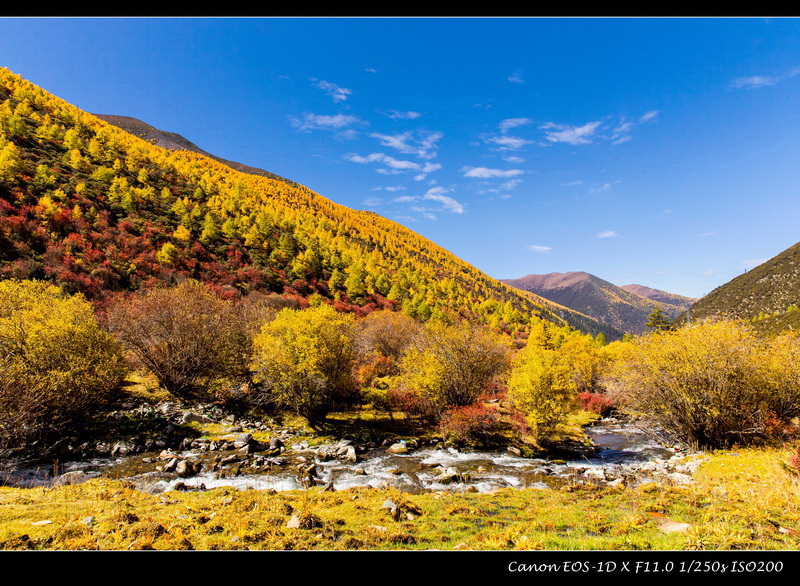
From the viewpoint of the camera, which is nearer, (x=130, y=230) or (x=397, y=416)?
(x=397, y=416)

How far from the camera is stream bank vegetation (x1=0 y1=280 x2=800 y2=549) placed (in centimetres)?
882

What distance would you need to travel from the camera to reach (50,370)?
704 inches

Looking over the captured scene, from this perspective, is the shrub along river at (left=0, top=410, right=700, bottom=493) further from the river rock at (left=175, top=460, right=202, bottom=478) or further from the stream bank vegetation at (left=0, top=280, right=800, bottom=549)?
A: the stream bank vegetation at (left=0, top=280, right=800, bottom=549)

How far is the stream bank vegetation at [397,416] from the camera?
882cm

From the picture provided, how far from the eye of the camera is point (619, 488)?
15.0 meters

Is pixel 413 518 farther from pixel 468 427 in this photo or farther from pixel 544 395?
pixel 544 395

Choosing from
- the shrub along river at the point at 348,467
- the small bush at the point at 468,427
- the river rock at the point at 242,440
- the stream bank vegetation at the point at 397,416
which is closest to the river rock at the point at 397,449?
the shrub along river at the point at 348,467

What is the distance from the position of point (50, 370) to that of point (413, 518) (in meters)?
21.2

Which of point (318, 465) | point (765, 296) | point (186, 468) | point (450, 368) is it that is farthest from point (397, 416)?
point (765, 296)

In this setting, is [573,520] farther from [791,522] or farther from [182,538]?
[182,538]

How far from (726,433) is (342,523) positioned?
22.7 m

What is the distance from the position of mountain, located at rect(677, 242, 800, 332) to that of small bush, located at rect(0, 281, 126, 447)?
131 meters

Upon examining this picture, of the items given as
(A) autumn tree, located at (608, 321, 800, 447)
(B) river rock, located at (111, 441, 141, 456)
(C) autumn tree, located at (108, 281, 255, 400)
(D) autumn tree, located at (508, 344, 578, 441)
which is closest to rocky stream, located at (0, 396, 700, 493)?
(B) river rock, located at (111, 441, 141, 456)
